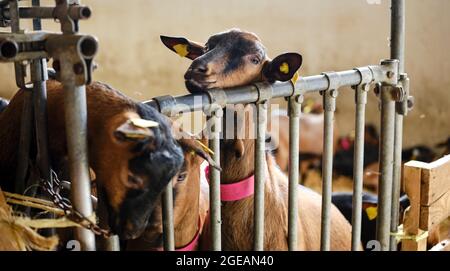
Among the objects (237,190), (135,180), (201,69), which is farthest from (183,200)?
(135,180)

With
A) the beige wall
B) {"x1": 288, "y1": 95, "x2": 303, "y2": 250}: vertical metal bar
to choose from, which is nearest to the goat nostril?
{"x1": 288, "y1": 95, "x2": 303, "y2": 250}: vertical metal bar

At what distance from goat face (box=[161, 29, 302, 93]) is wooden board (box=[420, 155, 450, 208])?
30.5 inches

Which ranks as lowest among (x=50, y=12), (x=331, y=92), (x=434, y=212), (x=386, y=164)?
(x=434, y=212)

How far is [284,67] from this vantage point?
80.4 inches

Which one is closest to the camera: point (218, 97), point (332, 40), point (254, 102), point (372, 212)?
point (218, 97)

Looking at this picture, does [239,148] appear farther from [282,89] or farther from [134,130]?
[134,130]

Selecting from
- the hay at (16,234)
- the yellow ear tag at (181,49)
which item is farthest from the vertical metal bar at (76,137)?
the yellow ear tag at (181,49)

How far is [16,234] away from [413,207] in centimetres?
162

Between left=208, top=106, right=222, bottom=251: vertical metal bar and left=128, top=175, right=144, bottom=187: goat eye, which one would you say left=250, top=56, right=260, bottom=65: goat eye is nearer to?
left=208, top=106, right=222, bottom=251: vertical metal bar

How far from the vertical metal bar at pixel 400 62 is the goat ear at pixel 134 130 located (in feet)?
4.16

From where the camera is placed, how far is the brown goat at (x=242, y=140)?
206 centimetres

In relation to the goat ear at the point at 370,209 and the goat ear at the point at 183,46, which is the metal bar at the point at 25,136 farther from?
the goat ear at the point at 370,209

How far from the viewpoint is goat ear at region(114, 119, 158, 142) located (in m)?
1.40
